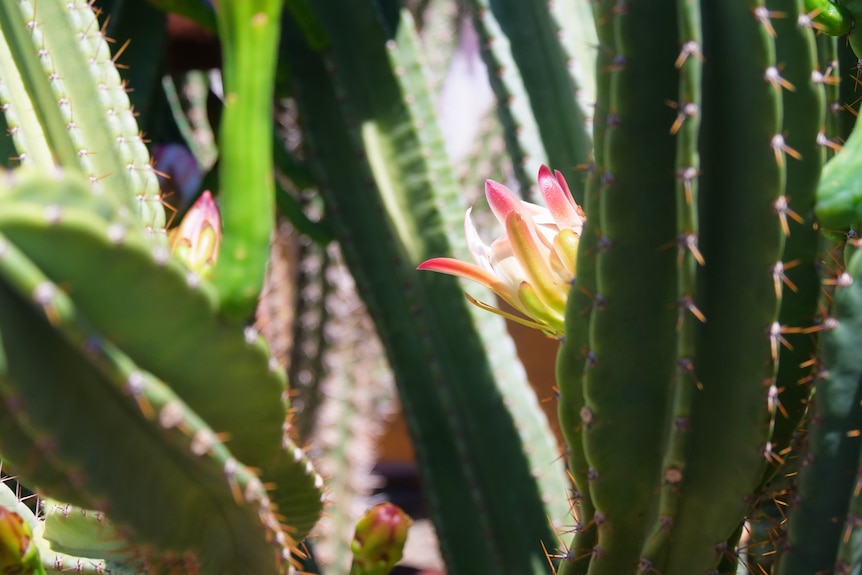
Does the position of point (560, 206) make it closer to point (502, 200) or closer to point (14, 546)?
point (502, 200)

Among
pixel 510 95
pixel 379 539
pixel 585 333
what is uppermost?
pixel 510 95

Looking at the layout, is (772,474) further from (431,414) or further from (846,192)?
(431,414)

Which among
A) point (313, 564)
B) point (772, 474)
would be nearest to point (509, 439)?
point (313, 564)

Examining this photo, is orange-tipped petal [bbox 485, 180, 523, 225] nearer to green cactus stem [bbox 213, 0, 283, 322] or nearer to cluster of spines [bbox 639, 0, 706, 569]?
cluster of spines [bbox 639, 0, 706, 569]

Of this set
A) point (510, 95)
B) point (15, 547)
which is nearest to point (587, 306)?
point (15, 547)

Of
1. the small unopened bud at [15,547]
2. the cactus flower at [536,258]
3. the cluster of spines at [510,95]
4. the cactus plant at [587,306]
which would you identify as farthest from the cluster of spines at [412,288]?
the small unopened bud at [15,547]

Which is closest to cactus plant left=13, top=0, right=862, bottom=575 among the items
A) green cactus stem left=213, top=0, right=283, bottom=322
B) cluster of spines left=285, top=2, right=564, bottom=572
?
green cactus stem left=213, top=0, right=283, bottom=322
